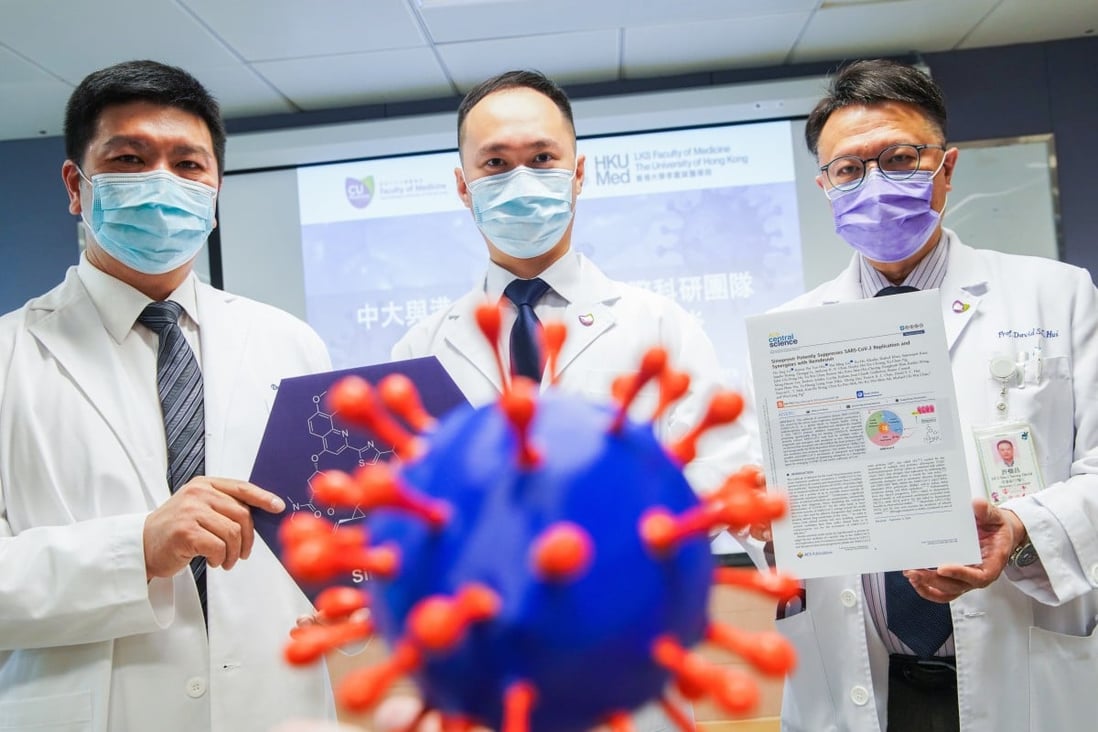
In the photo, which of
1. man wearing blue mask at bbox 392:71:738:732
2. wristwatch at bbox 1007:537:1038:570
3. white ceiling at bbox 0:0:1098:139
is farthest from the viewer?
white ceiling at bbox 0:0:1098:139

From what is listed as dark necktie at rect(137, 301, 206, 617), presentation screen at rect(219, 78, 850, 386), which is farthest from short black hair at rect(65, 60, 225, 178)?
presentation screen at rect(219, 78, 850, 386)

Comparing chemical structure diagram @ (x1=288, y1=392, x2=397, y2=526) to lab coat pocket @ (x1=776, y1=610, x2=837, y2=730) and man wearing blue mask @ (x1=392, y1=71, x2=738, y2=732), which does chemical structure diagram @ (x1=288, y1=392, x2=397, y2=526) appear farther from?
lab coat pocket @ (x1=776, y1=610, x2=837, y2=730)

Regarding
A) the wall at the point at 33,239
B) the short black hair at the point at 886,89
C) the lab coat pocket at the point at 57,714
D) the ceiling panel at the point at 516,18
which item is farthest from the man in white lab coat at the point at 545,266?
the wall at the point at 33,239

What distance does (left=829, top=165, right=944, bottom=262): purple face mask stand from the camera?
147 centimetres

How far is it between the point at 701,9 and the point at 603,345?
2.31 m

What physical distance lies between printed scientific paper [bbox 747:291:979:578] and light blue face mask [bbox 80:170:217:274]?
99 cm

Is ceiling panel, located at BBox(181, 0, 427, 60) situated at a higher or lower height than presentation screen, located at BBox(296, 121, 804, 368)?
higher

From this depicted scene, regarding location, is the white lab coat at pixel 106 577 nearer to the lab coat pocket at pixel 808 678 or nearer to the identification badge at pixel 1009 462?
the lab coat pocket at pixel 808 678

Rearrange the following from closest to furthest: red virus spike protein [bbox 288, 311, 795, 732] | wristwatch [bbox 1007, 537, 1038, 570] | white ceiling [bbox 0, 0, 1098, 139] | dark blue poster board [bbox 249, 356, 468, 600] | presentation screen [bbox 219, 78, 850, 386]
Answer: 1. red virus spike protein [bbox 288, 311, 795, 732]
2. dark blue poster board [bbox 249, 356, 468, 600]
3. wristwatch [bbox 1007, 537, 1038, 570]
4. white ceiling [bbox 0, 0, 1098, 139]
5. presentation screen [bbox 219, 78, 850, 386]

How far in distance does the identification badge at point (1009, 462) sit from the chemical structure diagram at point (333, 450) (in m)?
0.97

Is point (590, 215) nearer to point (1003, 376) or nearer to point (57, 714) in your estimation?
point (1003, 376)

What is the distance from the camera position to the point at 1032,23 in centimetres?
367

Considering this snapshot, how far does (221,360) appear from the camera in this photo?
1.44 m

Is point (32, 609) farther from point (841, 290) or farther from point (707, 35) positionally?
point (707, 35)
